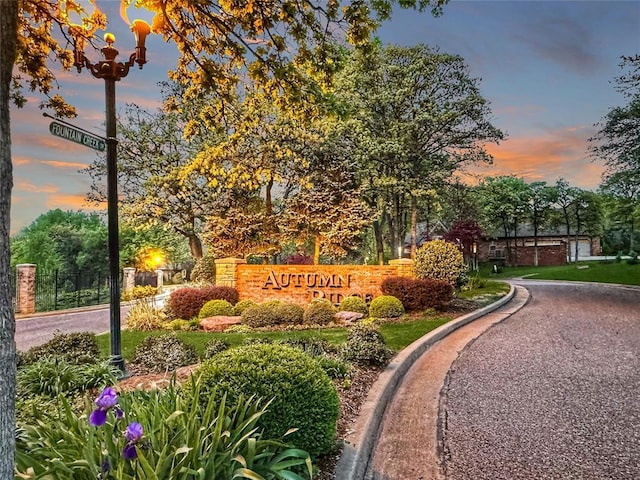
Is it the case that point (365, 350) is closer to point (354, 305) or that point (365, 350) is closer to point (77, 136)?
point (77, 136)

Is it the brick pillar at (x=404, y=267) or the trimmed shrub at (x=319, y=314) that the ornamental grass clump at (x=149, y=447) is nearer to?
the trimmed shrub at (x=319, y=314)

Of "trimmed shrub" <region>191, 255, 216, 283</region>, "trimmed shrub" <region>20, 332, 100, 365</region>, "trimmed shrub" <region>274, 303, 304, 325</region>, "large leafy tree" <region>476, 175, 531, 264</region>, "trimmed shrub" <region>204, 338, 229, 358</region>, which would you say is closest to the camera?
"trimmed shrub" <region>20, 332, 100, 365</region>

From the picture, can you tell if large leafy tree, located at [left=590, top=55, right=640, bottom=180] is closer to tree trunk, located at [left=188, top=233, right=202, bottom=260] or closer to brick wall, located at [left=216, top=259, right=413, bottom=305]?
brick wall, located at [left=216, top=259, right=413, bottom=305]

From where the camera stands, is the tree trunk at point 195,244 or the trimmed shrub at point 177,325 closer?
the trimmed shrub at point 177,325

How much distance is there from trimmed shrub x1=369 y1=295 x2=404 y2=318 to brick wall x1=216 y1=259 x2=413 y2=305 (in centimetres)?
130

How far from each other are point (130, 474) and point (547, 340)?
774cm

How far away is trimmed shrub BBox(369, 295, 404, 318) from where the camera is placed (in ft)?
35.3

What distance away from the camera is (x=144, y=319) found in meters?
10.5

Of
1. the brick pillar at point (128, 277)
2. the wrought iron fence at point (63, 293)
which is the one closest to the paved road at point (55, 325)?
the wrought iron fence at point (63, 293)

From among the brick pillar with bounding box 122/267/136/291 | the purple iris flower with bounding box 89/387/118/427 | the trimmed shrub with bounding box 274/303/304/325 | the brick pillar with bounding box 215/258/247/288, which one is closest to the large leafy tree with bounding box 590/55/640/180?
the trimmed shrub with bounding box 274/303/304/325

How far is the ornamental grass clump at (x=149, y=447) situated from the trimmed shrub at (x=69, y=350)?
9.95 feet

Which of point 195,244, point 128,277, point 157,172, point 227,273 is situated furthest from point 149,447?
point 128,277

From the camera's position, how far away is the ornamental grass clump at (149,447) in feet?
6.32

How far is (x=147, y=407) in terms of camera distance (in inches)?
102
